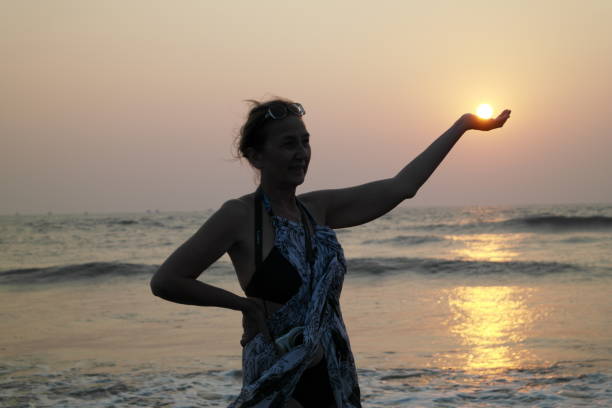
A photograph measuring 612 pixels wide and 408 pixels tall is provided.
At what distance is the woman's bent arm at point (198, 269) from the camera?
8.53ft

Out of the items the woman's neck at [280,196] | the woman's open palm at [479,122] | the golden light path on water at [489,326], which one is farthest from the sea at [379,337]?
the woman's neck at [280,196]

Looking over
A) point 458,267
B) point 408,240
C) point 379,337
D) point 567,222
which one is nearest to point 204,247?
point 379,337

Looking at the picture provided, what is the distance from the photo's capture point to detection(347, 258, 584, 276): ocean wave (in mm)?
18688

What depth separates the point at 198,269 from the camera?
2635 millimetres

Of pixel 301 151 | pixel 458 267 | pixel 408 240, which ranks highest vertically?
pixel 301 151

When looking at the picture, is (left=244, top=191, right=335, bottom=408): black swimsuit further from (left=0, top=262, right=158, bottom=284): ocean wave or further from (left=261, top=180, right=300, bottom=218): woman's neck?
(left=0, top=262, right=158, bottom=284): ocean wave

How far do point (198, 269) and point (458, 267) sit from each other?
705 inches

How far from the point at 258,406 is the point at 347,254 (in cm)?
2354

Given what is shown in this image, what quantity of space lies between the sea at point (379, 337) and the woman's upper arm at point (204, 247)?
426cm

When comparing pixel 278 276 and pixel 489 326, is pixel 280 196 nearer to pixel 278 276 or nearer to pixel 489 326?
pixel 278 276

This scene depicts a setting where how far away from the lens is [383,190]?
3.11m

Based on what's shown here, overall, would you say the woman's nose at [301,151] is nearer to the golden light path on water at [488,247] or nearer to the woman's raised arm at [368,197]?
the woman's raised arm at [368,197]

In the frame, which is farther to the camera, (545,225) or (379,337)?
(545,225)

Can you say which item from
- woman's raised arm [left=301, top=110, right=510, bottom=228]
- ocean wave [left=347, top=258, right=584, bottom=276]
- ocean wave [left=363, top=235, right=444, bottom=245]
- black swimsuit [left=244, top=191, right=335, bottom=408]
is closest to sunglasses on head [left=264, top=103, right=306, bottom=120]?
woman's raised arm [left=301, top=110, right=510, bottom=228]
